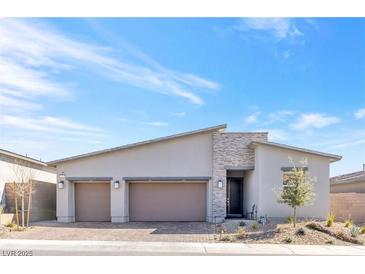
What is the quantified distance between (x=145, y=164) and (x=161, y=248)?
269 inches

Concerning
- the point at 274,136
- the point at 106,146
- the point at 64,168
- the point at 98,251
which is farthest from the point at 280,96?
the point at 64,168

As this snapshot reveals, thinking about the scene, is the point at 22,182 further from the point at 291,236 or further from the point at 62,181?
the point at 291,236

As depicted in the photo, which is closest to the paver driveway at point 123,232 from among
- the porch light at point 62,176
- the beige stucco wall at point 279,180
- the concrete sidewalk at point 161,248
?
the concrete sidewalk at point 161,248

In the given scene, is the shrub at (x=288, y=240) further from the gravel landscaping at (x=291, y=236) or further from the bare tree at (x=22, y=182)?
the bare tree at (x=22, y=182)

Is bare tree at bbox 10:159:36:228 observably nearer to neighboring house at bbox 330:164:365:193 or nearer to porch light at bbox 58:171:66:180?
porch light at bbox 58:171:66:180

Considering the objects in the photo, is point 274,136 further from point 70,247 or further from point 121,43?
point 70,247

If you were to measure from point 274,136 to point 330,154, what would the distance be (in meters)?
2.58

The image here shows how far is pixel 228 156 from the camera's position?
1617 cm

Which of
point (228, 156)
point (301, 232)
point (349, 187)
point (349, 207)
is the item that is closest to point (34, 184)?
point (228, 156)

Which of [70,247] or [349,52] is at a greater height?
[349,52]

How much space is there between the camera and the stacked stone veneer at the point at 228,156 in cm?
1605

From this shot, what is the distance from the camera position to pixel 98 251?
9570mm

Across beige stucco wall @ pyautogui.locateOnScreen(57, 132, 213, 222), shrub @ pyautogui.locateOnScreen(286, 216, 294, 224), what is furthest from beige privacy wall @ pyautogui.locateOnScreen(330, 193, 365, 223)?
beige stucco wall @ pyautogui.locateOnScreen(57, 132, 213, 222)

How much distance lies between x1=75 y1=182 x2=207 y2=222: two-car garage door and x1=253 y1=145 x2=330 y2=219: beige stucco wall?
2980 mm
